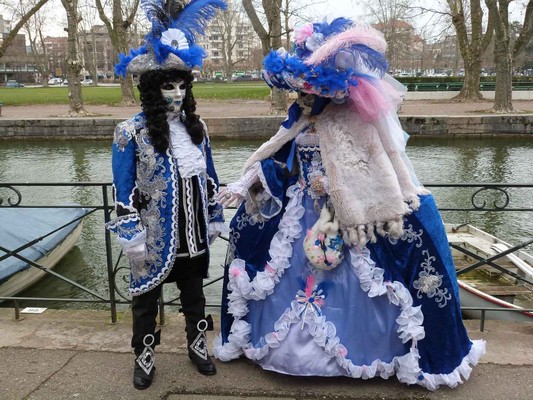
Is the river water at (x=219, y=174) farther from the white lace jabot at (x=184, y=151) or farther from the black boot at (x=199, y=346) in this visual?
the white lace jabot at (x=184, y=151)

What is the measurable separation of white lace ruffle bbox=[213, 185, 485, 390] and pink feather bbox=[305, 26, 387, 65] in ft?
2.30

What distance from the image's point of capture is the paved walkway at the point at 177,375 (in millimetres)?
2539

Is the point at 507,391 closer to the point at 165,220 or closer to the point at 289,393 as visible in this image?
the point at 289,393

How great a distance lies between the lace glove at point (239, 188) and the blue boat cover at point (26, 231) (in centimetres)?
277

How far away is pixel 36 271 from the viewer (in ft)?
19.5

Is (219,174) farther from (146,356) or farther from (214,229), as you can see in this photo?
(146,356)

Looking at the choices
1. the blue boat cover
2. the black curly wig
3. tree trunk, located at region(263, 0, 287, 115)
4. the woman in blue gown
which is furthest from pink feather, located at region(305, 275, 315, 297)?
tree trunk, located at region(263, 0, 287, 115)

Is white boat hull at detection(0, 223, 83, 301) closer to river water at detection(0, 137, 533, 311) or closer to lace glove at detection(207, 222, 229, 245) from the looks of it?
river water at detection(0, 137, 533, 311)

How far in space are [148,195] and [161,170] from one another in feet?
0.43

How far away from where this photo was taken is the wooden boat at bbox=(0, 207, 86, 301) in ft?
17.5

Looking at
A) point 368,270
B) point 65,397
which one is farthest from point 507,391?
point 65,397

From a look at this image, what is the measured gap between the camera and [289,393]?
2.54m

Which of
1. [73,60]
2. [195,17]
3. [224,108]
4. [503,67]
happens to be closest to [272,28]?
[224,108]

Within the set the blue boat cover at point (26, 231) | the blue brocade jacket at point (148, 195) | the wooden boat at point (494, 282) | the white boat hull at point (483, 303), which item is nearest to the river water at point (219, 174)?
the blue boat cover at point (26, 231)
